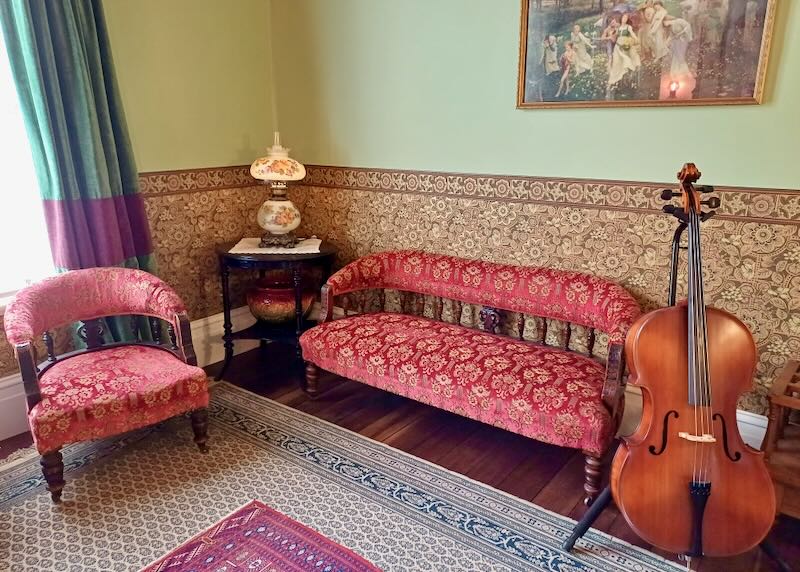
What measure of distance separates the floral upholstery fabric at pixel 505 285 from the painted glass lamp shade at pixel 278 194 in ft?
1.65

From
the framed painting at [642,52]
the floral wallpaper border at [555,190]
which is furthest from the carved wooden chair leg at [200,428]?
the framed painting at [642,52]

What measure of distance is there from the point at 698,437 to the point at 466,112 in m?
1.94

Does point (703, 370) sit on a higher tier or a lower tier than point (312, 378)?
higher

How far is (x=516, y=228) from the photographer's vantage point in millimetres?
2871

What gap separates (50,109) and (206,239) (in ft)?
3.74

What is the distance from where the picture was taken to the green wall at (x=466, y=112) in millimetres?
2207

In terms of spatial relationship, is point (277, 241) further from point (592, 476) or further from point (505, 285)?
point (592, 476)

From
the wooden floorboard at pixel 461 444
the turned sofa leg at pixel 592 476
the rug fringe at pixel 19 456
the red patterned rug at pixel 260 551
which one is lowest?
the wooden floorboard at pixel 461 444

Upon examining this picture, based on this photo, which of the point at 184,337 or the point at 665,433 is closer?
the point at 665,433

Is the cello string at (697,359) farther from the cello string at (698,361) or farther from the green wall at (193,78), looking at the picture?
the green wall at (193,78)

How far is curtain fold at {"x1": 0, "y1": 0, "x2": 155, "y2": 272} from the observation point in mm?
2453

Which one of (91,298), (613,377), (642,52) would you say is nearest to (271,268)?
(91,298)

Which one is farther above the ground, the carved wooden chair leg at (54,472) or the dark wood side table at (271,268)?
the dark wood side table at (271,268)

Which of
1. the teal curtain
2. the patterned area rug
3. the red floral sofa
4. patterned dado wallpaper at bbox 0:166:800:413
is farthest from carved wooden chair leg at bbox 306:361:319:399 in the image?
the teal curtain
